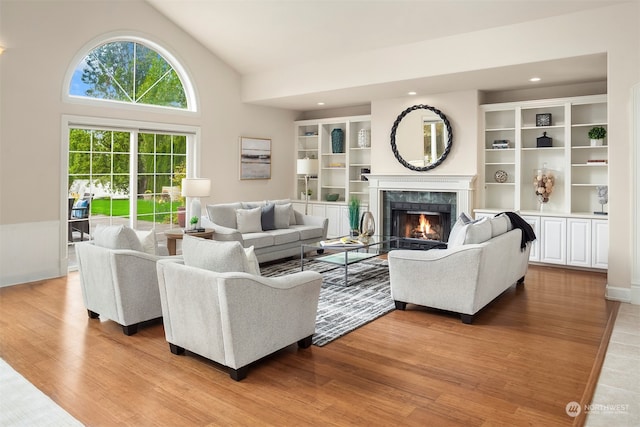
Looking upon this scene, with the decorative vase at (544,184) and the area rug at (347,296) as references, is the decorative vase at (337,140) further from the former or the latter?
Answer: the decorative vase at (544,184)

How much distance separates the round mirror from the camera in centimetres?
716

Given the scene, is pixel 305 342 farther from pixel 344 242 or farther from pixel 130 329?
pixel 344 242

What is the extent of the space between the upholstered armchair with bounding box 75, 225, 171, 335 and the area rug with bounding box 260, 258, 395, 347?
1.45m

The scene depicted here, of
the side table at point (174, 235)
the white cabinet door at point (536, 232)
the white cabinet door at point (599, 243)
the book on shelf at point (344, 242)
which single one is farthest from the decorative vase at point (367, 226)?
the white cabinet door at point (599, 243)

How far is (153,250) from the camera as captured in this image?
161 inches

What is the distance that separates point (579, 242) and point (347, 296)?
3.41 metres

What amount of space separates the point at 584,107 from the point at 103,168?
22.2 feet

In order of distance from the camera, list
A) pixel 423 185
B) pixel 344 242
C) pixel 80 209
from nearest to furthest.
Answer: pixel 344 242, pixel 80 209, pixel 423 185

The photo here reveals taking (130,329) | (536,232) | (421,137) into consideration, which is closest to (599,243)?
(536,232)

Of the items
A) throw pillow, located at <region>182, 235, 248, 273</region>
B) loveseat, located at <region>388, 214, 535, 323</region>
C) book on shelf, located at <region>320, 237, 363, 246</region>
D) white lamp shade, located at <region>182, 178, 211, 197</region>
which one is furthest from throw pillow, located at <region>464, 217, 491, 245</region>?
white lamp shade, located at <region>182, 178, 211, 197</region>

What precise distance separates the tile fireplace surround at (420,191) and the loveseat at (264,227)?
117 cm

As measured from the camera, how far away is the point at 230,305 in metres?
2.81

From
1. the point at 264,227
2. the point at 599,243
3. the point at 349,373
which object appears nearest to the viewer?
the point at 349,373

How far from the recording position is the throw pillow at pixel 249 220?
6535mm
